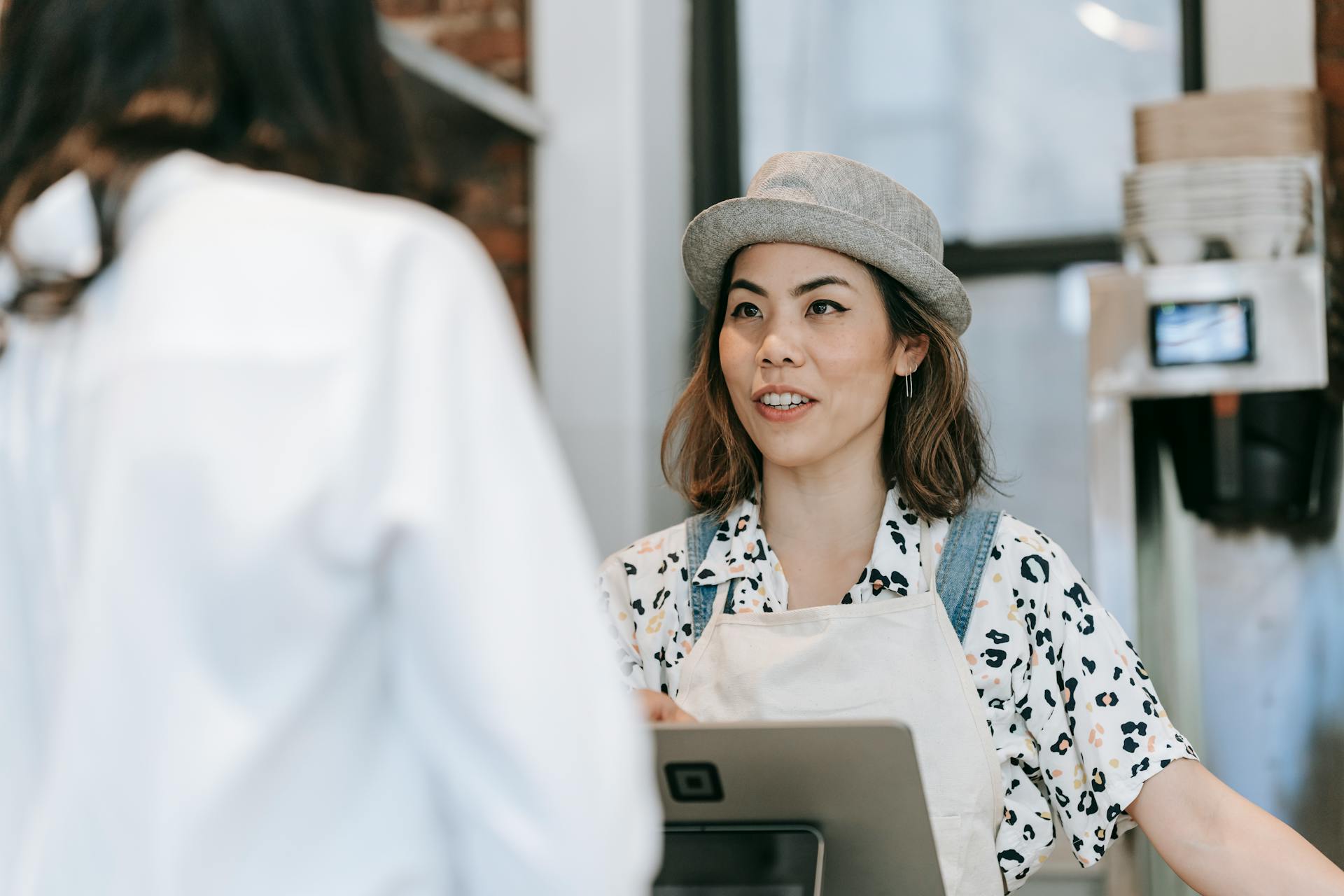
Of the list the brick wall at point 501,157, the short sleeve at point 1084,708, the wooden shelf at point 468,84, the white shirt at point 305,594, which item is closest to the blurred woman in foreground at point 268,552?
the white shirt at point 305,594

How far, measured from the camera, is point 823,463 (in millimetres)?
1667

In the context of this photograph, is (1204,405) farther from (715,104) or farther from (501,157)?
(501,157)

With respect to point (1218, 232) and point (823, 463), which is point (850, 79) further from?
point (823, 463)

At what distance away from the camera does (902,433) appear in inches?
67.3

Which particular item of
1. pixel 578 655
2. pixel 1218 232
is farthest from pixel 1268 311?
pixel 578 655

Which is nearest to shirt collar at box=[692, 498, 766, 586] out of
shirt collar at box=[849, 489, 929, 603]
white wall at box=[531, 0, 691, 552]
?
shirt collar at box=[849, 489, 929, 603]

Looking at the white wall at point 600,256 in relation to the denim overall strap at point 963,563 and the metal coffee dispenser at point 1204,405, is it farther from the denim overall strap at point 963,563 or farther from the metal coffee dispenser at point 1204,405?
the denim overall strap at point 963,563

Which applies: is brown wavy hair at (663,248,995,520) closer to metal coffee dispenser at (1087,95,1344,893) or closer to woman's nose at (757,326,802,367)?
woman's nose at (757,326,802,367)

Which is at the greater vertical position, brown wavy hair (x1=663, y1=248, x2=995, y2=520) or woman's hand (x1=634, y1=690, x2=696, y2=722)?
brown wavy hair (x1=663, y1=248, x2=995, y2=520)

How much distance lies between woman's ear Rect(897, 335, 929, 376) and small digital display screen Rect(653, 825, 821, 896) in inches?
30.7

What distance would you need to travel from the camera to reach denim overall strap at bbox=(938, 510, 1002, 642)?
5.02 feet

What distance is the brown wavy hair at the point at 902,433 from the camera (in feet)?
5.44

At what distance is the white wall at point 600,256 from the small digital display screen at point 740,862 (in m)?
1.87

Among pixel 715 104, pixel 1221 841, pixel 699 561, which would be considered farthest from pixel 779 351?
pixel 715 104
